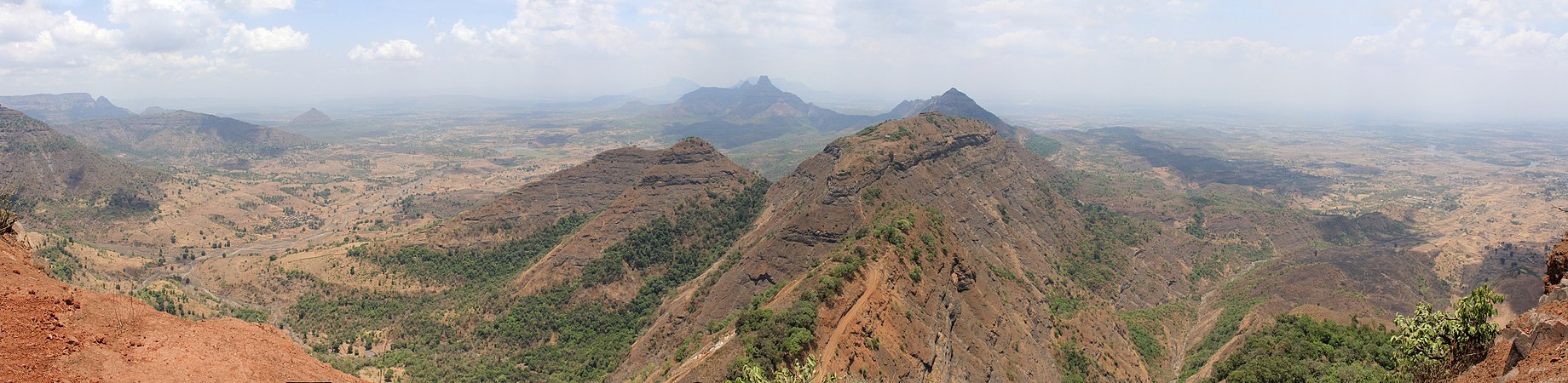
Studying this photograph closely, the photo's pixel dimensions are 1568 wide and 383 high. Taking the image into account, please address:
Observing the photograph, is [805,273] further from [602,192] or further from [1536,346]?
[602,192]

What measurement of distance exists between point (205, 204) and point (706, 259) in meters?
155

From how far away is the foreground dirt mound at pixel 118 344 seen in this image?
1466 centimetres

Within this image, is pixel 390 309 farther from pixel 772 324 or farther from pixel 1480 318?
pixel 1480 318

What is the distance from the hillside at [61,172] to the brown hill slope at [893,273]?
6218 inches

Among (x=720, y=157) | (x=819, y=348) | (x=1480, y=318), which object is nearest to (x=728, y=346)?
(x=819, y=348)

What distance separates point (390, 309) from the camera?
86.2 meters

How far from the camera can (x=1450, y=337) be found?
25766 millimetres

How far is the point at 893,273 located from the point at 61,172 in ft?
668

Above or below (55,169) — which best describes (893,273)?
above

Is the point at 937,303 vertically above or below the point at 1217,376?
above

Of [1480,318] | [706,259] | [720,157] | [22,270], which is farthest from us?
[720,157]

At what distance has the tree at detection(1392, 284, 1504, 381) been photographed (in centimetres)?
2473

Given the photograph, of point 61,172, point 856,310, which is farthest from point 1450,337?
A: point 61,172

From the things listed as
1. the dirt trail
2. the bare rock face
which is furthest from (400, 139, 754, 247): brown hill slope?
the bare rock face
